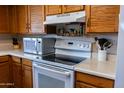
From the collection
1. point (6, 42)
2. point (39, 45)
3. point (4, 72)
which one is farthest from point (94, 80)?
point (6, 42)

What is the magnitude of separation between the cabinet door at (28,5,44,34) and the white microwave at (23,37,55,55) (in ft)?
0.58

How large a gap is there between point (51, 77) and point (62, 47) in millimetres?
645

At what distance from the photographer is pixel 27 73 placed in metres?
2.13

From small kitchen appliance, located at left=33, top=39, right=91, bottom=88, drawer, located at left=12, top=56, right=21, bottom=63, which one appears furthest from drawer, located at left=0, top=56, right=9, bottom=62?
small kitchen appliance, located at left=33, top=39, right=91, bottom=88

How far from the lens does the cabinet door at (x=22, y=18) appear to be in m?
2.46

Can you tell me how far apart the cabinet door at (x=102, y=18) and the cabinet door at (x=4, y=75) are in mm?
1598

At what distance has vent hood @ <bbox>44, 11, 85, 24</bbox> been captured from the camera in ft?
5.49

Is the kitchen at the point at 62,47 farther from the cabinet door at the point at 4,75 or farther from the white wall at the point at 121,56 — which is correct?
the white wall at the point at 121,56

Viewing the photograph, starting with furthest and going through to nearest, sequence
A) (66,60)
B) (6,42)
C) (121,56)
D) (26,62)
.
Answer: (6,42), (26,62), (66,60), (121,56)

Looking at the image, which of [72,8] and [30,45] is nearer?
[72,8]

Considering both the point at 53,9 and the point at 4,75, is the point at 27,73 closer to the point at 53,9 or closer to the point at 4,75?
the point at 4,75

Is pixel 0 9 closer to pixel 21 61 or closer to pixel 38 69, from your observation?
pixel 21 61

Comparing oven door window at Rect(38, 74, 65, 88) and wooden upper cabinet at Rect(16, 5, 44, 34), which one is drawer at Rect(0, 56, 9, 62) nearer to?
wooden upper cabinet at Rect(16, 5, 44, 34)

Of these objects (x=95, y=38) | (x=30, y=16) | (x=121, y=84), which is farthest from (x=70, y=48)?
(x=121, y=84)
